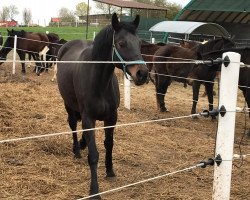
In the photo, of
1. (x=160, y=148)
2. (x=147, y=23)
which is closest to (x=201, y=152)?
(x=160, y=148)

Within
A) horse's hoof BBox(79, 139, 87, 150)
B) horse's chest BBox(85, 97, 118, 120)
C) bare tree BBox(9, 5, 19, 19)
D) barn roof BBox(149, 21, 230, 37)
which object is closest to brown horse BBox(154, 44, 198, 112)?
horse's hoof BBox(79, 139, 87, 150)

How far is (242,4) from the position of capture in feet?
61.7

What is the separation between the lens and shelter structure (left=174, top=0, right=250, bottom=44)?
781 inches

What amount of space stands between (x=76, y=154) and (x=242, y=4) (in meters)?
16.3

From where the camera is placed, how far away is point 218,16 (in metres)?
21.9

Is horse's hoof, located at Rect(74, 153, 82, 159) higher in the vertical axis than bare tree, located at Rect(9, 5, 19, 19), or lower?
lower

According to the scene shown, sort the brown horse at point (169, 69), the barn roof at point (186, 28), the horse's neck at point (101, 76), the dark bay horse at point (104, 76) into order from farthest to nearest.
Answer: the barn roof at point (186, 28) → the brown horse at point (169, 69) → the horse's neck at point (101, 76) → the dark bay horse at point (104, 76)

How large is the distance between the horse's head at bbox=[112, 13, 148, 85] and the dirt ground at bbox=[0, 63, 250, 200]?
1230 mm

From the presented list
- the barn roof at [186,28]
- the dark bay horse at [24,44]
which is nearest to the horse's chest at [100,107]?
the dark bay horse at [24,44]

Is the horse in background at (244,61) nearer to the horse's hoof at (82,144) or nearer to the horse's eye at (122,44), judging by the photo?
the horse's hoof at (82,144)

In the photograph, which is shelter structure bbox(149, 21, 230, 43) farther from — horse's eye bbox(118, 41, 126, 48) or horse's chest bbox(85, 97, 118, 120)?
horse's eye bbox(118, 41, 126, 48)

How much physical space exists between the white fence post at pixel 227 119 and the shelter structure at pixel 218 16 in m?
17.7

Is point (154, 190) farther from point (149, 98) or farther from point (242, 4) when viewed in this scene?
point (242, 4)

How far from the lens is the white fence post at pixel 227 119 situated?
108 inches
